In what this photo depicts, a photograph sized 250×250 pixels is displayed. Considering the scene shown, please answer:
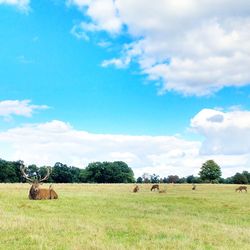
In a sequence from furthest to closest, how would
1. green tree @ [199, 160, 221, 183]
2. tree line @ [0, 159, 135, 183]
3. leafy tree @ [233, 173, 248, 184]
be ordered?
tree line @ [0, 159, 135, 183] < leafy tree @ [233, 173, 248, 184] < green tree @ [199, 160, 221, 183]

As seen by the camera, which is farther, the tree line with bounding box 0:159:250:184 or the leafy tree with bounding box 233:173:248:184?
the leafy tree with bounding box 233:173:248:184

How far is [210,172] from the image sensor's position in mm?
137500

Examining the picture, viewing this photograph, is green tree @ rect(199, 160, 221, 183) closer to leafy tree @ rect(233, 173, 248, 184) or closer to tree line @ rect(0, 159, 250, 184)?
tree line @ rect(0, 159, 250, 184)

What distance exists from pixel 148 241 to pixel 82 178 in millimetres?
150582

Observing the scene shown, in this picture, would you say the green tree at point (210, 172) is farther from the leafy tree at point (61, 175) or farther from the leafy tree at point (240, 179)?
the leafy tree at point (61, 175)

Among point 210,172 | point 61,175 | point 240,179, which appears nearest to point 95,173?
point 61,175

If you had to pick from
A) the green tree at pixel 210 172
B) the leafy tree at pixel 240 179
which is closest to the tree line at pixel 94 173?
the green tree at pixel 210 172

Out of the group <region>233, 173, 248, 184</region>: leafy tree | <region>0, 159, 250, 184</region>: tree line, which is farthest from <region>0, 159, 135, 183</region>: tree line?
<region>233, 173, 248, 184</region>: leafy tree

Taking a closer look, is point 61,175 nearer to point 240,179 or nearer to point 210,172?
point 210,172

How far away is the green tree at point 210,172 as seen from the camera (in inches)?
5389

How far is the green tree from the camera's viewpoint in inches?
5389

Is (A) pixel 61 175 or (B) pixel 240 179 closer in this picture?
(B) pixel 240 179

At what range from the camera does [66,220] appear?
20.4 meters

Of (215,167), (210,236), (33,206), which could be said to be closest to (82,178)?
(215,167)
